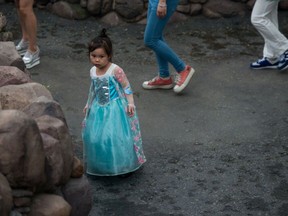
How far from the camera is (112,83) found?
17.0ft

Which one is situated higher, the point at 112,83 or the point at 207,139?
the point at 112,83

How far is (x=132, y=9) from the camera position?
820 cm

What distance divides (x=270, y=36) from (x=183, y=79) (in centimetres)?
96

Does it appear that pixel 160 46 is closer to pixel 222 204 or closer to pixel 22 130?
pixel 222 204

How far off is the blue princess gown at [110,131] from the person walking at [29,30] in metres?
2.09

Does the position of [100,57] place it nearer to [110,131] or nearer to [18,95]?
[110,131]

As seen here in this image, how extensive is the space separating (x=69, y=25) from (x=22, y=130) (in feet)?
15.6

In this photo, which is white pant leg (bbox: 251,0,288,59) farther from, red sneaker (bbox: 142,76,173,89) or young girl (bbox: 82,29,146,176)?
young girl (bbox: 82,29,146,176)

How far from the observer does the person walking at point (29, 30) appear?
7.09m

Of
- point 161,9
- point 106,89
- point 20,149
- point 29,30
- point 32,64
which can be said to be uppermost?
point 20,149

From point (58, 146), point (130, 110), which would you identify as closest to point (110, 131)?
point (130, 110)

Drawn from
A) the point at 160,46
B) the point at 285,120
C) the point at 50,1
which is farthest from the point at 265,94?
the point at 50,1

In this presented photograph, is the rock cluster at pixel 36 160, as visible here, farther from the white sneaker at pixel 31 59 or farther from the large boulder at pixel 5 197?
the white sneaker at pixel 31 59

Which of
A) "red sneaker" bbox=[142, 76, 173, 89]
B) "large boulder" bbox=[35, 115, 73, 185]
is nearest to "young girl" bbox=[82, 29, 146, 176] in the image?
"large boulder" bbox=[35, 115, 73, 185]
